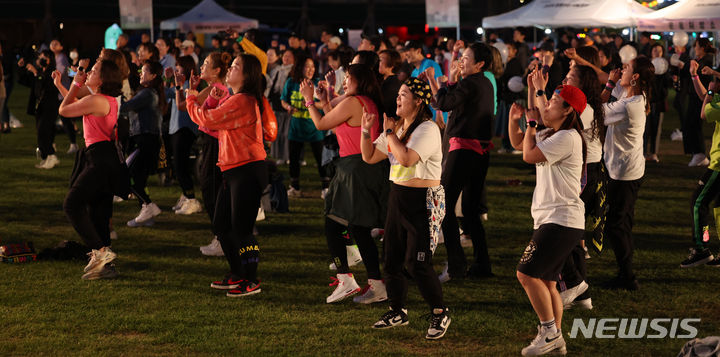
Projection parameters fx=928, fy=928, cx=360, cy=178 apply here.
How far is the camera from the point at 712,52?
14195 mm

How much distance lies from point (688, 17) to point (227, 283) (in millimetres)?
12738

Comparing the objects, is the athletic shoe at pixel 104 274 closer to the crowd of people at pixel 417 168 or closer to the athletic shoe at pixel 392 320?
the crowd of people at pixel 417 168

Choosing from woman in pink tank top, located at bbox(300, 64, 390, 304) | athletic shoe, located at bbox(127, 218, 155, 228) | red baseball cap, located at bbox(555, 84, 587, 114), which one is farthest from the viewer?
athletic shoe, located at bbox(127, 218, 155, 228)

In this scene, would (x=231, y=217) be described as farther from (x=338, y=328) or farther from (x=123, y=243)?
(x=123, y=243)

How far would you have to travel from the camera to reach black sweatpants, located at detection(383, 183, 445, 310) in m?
6.51

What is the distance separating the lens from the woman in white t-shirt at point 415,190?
21.3 feet

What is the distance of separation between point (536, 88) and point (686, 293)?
2.59 metres

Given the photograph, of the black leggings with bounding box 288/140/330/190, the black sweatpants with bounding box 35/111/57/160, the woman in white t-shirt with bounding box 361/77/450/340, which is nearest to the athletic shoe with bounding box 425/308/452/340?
the woman in white t-shirt with bounding box 361/77/450/340

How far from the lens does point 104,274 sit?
8.59 m

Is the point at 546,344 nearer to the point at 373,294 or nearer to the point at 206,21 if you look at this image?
the point at 373,294

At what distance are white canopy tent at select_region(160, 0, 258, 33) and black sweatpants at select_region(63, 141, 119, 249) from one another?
2061 centimetres

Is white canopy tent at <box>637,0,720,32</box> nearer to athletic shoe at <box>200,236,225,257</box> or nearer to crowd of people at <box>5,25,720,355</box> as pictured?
crowd of people at <box>5,25,720,355</box>

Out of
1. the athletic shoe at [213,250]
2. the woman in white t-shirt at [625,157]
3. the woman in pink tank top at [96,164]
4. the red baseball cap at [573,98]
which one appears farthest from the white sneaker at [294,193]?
the red baseball cap at [573,98]

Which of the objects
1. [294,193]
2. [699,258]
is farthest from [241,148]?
[294,193]
